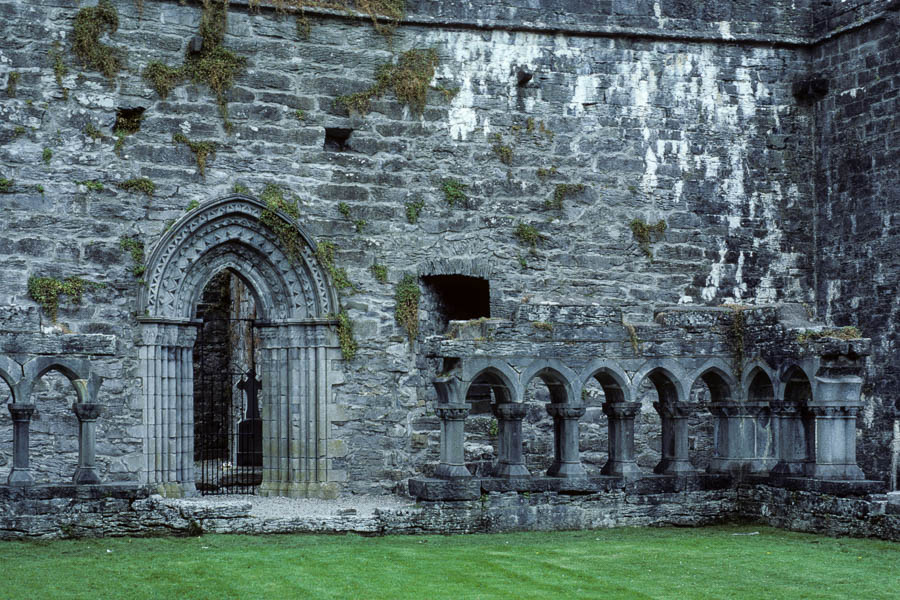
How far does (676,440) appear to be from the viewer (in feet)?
45.1

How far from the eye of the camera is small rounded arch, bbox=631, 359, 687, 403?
13.5 m

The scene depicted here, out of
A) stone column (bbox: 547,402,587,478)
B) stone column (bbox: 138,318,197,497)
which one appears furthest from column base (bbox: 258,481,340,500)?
stone column (bbox: 547,402,587,478)

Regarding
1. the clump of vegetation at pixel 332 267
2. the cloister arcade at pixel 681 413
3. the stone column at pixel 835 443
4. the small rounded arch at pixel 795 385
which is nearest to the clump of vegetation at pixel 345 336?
the clump of vegetation at pixel 332 267

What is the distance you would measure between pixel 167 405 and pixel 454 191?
4222 mm

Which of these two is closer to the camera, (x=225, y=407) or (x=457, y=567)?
(x=457, y=567)

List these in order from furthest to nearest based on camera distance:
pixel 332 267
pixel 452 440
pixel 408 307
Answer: pixel 408 307 → pixel 332 267 → pixel 452 440

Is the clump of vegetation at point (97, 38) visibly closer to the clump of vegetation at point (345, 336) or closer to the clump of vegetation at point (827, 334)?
the clump of vegetation at point (345, 336)

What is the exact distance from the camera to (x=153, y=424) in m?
15.1

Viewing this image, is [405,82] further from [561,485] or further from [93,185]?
[561,485]

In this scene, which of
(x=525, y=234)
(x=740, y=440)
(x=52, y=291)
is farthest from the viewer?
(x=525, y=234)

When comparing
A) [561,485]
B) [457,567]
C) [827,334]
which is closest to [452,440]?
[561,485]

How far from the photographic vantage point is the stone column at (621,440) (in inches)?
531

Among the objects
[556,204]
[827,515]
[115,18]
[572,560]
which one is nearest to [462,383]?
[572,560]

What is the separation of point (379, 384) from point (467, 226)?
2188mm
